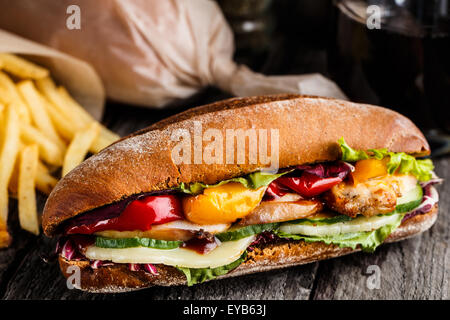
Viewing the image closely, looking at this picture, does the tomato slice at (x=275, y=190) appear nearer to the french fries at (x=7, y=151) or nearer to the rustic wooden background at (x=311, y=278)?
the rustic wooden background at (x=311, y=278)

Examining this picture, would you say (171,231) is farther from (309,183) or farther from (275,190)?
(309,183)

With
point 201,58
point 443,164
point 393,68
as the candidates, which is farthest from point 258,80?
point 443,164

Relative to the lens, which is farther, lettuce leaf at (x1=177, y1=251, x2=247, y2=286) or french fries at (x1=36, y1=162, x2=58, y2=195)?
french fries at (x1=36, y1=162, x2=58, y2=195)

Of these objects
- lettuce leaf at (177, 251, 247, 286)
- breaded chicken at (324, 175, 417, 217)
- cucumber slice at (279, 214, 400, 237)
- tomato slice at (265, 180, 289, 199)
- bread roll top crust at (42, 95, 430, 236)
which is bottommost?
lettuce leaf at (177, 251, 247, 286)

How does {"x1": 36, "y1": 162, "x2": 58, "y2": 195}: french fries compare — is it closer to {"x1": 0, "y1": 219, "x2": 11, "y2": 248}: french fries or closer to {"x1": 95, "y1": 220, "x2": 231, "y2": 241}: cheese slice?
{"x1": 0, "y1": 219, "x2": 11, "y2": 248}: french fries

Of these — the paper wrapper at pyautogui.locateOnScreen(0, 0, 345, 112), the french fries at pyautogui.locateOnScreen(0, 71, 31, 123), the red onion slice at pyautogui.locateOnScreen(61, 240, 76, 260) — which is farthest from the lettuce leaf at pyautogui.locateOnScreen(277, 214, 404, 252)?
the french fries at pyautogui.locateOnScreen(0, 71, 31, 123)

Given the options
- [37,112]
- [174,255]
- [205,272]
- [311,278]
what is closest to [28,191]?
[37,112]
